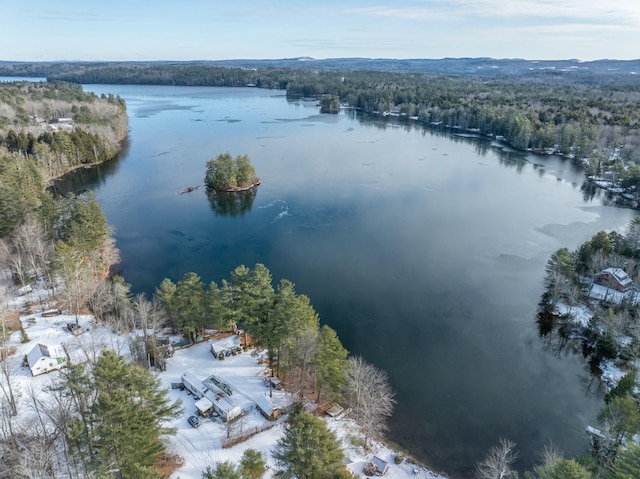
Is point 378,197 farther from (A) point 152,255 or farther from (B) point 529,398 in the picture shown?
(B) point 529,398

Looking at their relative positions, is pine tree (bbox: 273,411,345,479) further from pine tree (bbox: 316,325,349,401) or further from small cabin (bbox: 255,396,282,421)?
small cabin (bbox: 255,396,282,421)

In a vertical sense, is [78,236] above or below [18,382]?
above

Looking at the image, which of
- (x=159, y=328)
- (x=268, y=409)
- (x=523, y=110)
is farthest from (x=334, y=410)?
(x=523, y=110)

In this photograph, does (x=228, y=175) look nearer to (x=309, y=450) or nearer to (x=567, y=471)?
(x=309, y=450)

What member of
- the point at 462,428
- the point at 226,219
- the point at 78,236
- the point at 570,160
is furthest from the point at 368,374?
the point at 570,160

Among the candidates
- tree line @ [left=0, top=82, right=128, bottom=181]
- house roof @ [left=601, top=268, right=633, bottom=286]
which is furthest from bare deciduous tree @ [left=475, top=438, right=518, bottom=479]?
tree line @ [left=0, top=82, right=128, bottom=181]

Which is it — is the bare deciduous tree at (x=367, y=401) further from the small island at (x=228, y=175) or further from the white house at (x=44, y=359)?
the small island at (x=228, y=175)
